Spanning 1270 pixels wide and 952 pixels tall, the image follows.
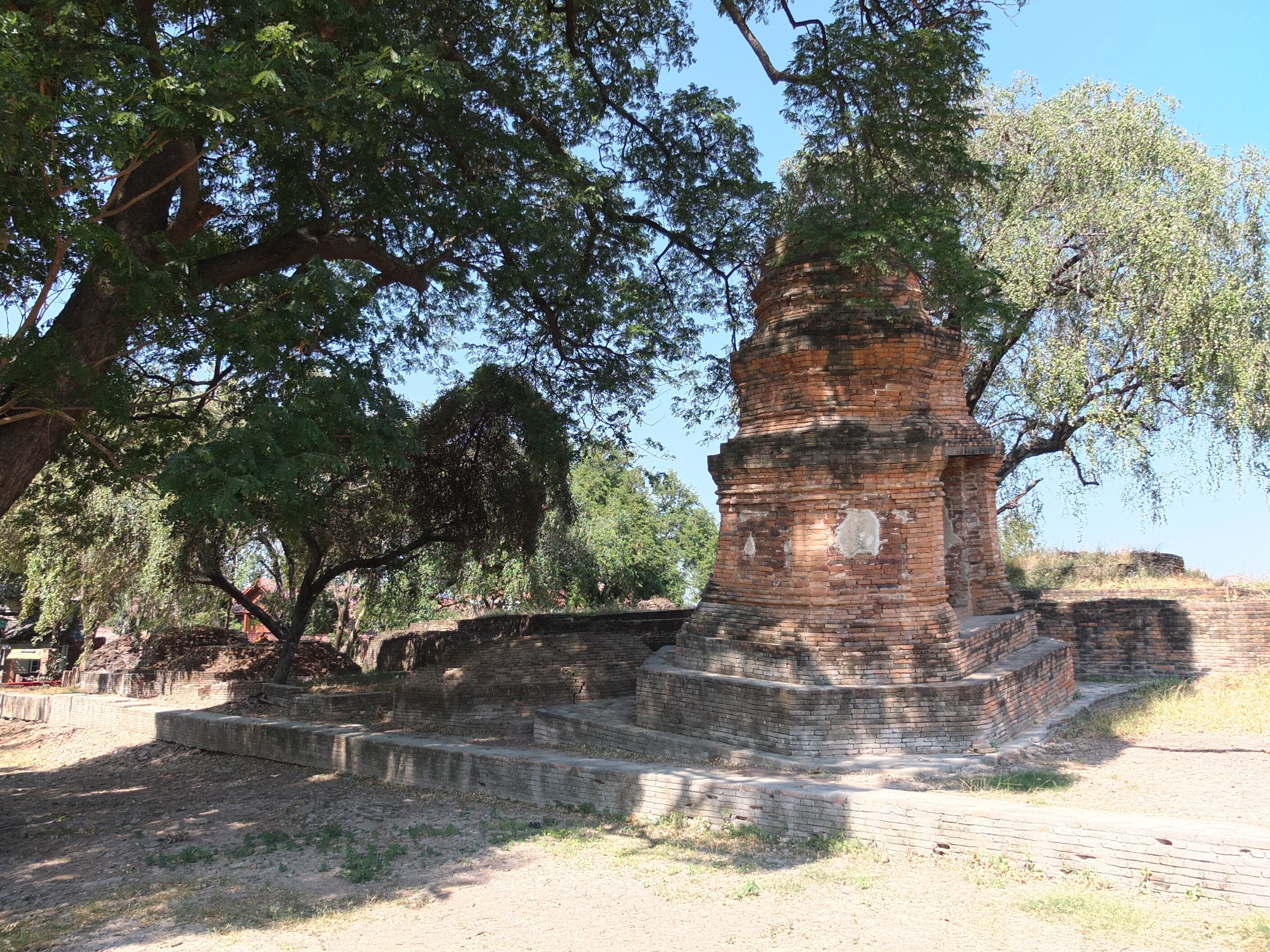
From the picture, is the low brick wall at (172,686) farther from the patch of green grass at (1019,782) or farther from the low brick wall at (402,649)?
the patch of green grass at (1019,782)

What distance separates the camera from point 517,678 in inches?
483

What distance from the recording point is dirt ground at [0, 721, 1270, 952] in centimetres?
457

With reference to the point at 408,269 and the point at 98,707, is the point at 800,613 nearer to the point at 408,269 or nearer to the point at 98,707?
the point at 408,269

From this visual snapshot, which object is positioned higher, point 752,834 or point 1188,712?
point 1188,712

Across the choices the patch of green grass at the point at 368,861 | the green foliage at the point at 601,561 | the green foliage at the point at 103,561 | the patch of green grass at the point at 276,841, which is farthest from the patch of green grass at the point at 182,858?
the green foliage at the point at 601,561

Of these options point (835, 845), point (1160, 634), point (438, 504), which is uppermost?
point (438, 504)

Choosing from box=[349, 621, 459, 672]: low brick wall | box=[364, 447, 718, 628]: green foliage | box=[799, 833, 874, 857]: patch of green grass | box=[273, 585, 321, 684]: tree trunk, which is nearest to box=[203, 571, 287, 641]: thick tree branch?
box=[273, 585, 321, 684]: tree trunk

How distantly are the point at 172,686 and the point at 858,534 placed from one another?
13.2m

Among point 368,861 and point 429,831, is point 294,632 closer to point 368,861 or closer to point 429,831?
point 429,831

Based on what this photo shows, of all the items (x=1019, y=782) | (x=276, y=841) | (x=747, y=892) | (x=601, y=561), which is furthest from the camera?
(x=601, y=561)

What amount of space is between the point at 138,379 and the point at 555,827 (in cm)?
579

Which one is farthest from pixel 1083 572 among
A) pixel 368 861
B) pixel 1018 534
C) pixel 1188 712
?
pixel 368 861

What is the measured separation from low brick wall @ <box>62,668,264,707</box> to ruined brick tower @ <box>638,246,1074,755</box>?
8.26m

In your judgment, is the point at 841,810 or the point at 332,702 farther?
the point at 332,702
